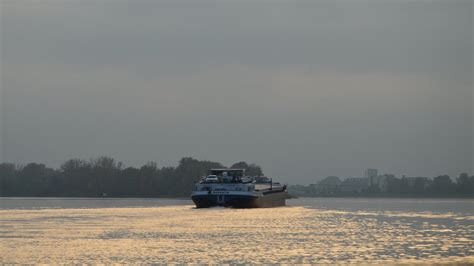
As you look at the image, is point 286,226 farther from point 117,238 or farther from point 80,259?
point 80,259

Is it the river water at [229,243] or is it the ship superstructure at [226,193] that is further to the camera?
the ship superstructure at [226,193]

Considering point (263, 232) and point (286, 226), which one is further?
point (286, 226)

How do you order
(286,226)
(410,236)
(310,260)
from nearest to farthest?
(310,260) → (410,236) → (286,226)

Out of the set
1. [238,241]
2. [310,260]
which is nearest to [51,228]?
[238,241]

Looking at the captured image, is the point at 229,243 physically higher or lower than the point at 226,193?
lower

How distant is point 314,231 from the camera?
10106 cm

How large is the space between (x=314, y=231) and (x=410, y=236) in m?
13.4

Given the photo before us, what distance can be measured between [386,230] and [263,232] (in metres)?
15.5

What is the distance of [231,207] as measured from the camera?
188m

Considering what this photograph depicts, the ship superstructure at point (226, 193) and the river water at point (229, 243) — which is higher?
the ship superstructure at point (226, 193)

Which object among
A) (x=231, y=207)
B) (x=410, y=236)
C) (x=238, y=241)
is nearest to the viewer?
(x=238, y=241)

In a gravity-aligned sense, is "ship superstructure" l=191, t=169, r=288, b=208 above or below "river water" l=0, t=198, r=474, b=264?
above

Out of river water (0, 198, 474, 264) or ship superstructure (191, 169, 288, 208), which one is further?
ship superstructure (191, 169, 288, 208)

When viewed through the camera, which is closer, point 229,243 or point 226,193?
point 229,243
